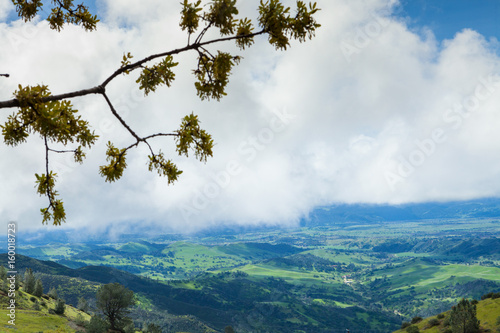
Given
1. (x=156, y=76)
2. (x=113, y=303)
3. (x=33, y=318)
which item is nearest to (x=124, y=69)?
(x=156, y=76)

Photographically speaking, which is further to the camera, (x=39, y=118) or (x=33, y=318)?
(x=33, y=318)

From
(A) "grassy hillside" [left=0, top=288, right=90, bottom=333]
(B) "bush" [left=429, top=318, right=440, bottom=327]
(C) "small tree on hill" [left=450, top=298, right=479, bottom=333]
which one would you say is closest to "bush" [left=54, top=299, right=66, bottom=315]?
(A) "grassy hillside" [left=0, top=288, right=90, bottom=333]

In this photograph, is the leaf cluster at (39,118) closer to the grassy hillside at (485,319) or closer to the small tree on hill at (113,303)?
the grassy hillside at (485,319)

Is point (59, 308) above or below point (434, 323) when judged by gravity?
above

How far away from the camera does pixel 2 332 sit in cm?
4984

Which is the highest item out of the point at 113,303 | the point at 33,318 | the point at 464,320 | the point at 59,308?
the point at 464,320

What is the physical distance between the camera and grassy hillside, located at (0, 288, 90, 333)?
2274 inches

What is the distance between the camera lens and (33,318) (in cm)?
6756

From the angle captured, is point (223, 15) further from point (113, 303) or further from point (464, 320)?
point (113, 303)

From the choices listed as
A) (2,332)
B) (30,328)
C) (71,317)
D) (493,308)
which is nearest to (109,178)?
(2,332)

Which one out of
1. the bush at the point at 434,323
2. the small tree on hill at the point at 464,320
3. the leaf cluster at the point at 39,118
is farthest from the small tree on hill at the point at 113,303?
the leaf cluster at the point at 39,118

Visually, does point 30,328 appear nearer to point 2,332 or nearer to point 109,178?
point 2,332

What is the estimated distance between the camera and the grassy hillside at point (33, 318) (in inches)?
2274

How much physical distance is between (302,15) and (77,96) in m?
4.23
